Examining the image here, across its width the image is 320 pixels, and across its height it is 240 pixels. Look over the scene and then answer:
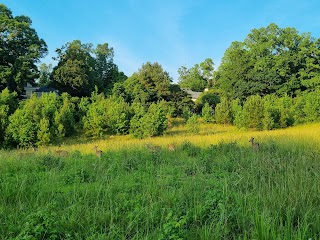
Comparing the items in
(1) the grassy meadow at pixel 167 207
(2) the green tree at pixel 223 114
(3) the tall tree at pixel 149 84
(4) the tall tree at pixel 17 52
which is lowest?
(1) the grassy meadow at pixel 167 207

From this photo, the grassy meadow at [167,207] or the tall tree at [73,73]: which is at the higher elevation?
the tall tree at [73,73]

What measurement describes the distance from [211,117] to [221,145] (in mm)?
17139

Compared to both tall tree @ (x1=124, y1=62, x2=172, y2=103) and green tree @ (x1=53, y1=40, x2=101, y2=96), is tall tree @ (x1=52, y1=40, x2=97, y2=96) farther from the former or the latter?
tall tree @ (x1=124, y1=62, x2=172, y2=103)

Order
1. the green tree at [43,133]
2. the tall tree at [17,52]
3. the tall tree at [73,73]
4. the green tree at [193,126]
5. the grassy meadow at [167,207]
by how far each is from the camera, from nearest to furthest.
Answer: the grassy meadow at [167,207]
the green tree at [43,133]
the green tree at [193,126]
the tall tree at [17,52]
the tall tree at [73,73]

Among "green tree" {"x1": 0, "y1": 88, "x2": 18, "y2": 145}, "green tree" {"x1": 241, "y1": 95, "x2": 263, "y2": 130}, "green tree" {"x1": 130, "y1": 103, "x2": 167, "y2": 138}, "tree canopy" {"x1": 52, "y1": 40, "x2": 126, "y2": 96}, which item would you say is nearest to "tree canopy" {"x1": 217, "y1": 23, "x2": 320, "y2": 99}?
"green tree" {"x1": 241, "y1": 95, "x2": 263, "y2": 130}

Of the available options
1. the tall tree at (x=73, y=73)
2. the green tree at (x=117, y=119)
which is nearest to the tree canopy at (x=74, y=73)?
the tall tree at (x=73, y=73)

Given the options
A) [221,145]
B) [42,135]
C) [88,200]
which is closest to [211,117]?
[42,135]

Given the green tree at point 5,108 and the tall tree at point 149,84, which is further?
the tall tree at point 149,84

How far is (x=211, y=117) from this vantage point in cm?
2612

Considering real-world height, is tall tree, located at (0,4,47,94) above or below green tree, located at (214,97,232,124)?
above

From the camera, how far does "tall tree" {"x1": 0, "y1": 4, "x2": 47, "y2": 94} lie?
27.6 m

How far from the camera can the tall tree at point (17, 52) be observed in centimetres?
2758

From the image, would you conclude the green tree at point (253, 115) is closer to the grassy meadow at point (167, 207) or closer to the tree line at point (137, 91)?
the tree line at point (137, 91)

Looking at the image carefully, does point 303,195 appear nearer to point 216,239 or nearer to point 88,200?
point 216,239
